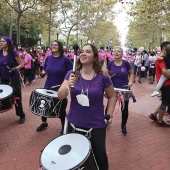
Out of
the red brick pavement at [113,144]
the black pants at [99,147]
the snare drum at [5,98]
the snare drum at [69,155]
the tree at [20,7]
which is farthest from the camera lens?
the tree at [20,7]

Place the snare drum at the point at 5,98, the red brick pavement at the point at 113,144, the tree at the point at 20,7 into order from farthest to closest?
the tree at the point at 20,7 → the snare drum at the point at 5,98 → the red brick pavement at the point at 113,144

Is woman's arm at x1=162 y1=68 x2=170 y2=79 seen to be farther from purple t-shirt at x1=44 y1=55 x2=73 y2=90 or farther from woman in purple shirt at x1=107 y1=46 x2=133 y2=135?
purple t-shirt at x1=44 y1=55 x2=73 y2=90

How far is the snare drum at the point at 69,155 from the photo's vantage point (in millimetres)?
2032

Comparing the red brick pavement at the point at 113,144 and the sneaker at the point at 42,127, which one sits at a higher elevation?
the sneaker at the point at 42,127

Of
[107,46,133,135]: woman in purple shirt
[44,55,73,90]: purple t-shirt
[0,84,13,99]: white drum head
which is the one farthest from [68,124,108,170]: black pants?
[0,84,13,99]: white drum head

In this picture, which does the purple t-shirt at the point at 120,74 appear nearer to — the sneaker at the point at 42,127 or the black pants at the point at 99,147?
the sneaker at the point at 42,127

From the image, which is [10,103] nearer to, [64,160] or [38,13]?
[64,160]

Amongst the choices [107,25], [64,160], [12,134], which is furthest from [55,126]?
[107,25]

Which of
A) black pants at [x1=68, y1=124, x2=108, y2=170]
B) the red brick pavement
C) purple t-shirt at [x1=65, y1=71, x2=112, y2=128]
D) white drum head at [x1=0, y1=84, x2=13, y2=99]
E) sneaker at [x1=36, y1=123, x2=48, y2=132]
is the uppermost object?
purple t-shirt at [x1=65, y1=71, x2=112, y2=128]

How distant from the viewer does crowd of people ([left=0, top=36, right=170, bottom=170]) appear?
251cm

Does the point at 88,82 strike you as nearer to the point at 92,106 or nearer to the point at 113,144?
the point at 92,106

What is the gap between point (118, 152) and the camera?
3.97m

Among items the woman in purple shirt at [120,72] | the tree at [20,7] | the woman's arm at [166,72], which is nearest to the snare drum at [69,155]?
Result: the woman in purple shirt at [120,72]

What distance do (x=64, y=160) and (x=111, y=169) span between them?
1.58 meters
